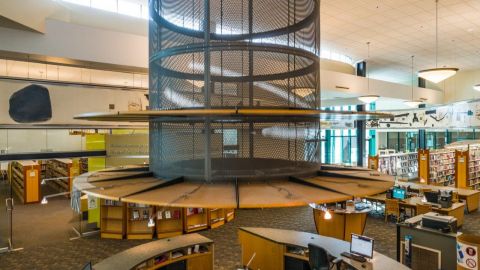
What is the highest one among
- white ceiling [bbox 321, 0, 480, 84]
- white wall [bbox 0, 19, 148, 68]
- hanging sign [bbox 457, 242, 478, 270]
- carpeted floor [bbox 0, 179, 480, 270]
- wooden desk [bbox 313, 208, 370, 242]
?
white ceiling [bbox 321, 0, 480, 84]

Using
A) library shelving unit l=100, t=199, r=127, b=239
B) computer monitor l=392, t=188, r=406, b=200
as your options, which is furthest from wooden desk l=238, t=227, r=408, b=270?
computer monitor l=392, t=188, r=406, b=200

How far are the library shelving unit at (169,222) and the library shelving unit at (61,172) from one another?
7.31m

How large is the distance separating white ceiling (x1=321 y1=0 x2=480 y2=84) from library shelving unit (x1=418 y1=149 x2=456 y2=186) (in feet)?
16.1

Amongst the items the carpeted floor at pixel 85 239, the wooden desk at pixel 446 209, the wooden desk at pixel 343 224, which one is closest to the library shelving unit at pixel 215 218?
the carpeted floor at pixel 85 239

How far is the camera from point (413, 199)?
37.7 ft

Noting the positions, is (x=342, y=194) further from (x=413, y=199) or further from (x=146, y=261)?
(x=413, y=199)

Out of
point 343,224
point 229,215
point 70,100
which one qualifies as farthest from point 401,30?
point 70,100

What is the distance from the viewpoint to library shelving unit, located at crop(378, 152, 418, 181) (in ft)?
55.5

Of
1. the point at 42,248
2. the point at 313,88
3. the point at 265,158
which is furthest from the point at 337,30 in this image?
the point at 42,248

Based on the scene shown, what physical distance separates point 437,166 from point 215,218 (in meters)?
12.8

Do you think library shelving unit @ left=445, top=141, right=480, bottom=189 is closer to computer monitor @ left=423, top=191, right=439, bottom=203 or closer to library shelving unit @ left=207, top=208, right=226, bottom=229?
computer monitor @ left=423, top=191, right=439, bottom=203

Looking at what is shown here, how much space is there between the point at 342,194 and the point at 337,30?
11.2 m

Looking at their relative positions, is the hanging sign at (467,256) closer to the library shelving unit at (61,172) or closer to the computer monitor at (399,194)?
the computer monitor at (399,194)

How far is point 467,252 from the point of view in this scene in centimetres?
571
